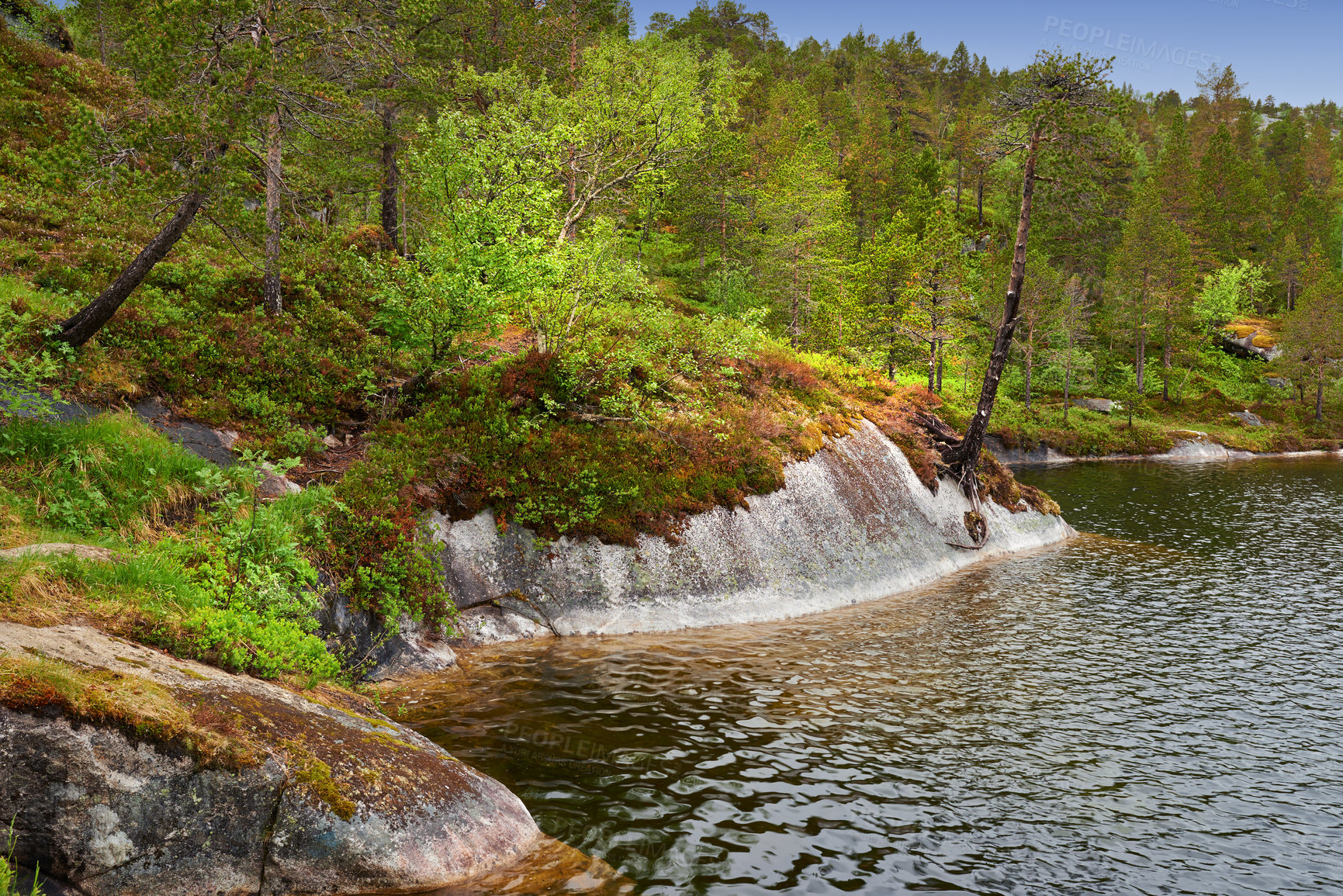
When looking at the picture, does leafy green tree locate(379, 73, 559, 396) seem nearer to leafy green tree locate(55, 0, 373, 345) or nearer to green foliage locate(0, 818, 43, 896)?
leafy green tree locate(55, 0, 373, 345)

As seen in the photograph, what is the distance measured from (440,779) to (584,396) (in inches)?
414

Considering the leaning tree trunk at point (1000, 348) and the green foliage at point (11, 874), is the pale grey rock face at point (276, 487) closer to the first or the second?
the green foliage at point (11, 874)

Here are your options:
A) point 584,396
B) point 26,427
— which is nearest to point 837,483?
point 584,396

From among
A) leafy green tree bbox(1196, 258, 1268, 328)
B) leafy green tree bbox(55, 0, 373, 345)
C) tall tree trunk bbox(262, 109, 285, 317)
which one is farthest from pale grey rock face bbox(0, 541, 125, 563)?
leafy green tree bbox(1196, 258, 1268, 328)

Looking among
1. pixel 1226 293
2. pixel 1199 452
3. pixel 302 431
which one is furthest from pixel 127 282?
pixel 1226 293

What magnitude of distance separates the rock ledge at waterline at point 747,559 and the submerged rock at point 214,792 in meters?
5.92

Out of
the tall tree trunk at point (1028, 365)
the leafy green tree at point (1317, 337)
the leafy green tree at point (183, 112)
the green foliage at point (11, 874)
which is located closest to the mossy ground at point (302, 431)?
the leafy green tree at point (183, 112)

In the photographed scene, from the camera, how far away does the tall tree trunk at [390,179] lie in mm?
27922

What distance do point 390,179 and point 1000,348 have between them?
23.9 metres

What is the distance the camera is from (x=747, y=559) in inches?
637

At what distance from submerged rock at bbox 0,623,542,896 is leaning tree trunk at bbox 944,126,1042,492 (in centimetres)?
1987

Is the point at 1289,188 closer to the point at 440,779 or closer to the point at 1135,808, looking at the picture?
the point at 1135,808

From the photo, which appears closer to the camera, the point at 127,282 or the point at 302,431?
the point at 127,282

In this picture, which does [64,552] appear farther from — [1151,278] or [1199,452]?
[1151,278]
